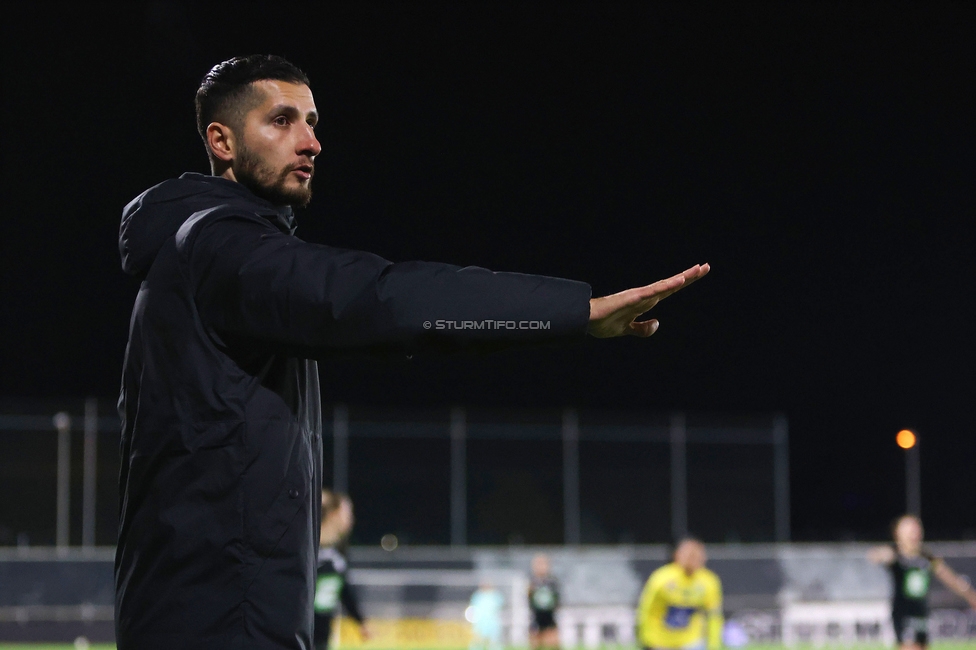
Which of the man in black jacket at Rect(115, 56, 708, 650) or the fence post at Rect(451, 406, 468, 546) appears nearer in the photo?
the man in black jacket at Rect(115, 56, 708, 650)

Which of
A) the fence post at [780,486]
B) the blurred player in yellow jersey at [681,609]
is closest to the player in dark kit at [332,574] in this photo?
the blurred player in yellow jersey at [681,609]

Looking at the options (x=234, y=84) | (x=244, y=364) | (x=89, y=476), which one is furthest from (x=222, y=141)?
(x=89, y=476)

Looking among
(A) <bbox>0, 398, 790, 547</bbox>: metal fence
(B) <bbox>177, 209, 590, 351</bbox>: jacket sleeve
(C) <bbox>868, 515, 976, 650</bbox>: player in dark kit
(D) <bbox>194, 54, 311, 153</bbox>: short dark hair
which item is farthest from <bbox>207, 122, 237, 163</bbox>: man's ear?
(A) <bbox>0, 398, 790, 547</bbox>: metal fence

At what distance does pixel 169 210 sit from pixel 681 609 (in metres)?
11.4

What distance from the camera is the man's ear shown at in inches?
86.4

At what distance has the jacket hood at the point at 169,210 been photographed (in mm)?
2082

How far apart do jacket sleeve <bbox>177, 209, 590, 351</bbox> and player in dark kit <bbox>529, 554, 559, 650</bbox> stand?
1642 cm

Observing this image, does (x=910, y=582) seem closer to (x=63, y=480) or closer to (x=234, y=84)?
(x=63, y=480)

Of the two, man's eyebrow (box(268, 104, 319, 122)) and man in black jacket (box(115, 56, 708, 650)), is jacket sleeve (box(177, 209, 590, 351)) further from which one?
man's eyebrow (box(268, 104, 319, 122))

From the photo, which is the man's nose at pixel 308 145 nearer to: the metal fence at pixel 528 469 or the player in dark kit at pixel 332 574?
the player in dark kit at pixel 332 574

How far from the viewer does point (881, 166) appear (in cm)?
4334

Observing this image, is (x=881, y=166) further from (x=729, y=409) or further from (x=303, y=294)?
(x=303, y=294)

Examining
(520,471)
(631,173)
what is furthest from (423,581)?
(631,173)

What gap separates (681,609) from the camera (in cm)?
1288
